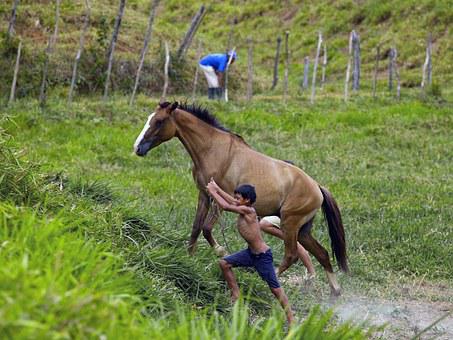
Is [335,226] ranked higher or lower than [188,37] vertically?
lower

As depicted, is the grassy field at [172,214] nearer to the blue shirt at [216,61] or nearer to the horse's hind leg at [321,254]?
the horse's hind leg at [321,254]

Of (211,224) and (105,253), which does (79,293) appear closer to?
(105,253)

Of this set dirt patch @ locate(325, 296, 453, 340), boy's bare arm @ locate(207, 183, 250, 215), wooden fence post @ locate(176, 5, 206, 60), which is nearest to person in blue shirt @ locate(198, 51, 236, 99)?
wooden fence post @ locate(176, 5, 206, 60)

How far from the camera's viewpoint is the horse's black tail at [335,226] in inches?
315

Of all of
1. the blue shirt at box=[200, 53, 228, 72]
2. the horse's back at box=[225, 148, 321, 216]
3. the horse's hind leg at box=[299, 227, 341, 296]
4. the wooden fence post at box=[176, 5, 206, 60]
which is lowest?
the horse's hind leg at box=[299, 227, 341, 296]

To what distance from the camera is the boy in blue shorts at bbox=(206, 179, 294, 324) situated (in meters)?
6.17

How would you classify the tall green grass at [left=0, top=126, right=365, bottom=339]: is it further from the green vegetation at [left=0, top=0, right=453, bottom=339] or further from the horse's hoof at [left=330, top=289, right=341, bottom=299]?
the horse's hoof at [left=330, top=289, right=341, bottom=299]

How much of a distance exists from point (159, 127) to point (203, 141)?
456mm

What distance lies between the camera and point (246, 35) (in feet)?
101

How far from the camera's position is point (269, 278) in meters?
6.15

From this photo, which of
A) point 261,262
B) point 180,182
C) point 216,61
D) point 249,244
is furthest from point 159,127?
point 216,61

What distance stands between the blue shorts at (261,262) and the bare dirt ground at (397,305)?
3.18ft

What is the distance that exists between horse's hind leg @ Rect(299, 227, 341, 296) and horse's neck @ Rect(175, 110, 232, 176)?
3.57ft

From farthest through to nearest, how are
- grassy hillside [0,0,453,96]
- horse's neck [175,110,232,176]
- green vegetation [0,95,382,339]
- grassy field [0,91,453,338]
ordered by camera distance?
grassy hillside [0,0,453,96] → horse's neck [175,110,232,176] → grassy field [0,91,453,338] → green vegetation [0,95,382,339]
